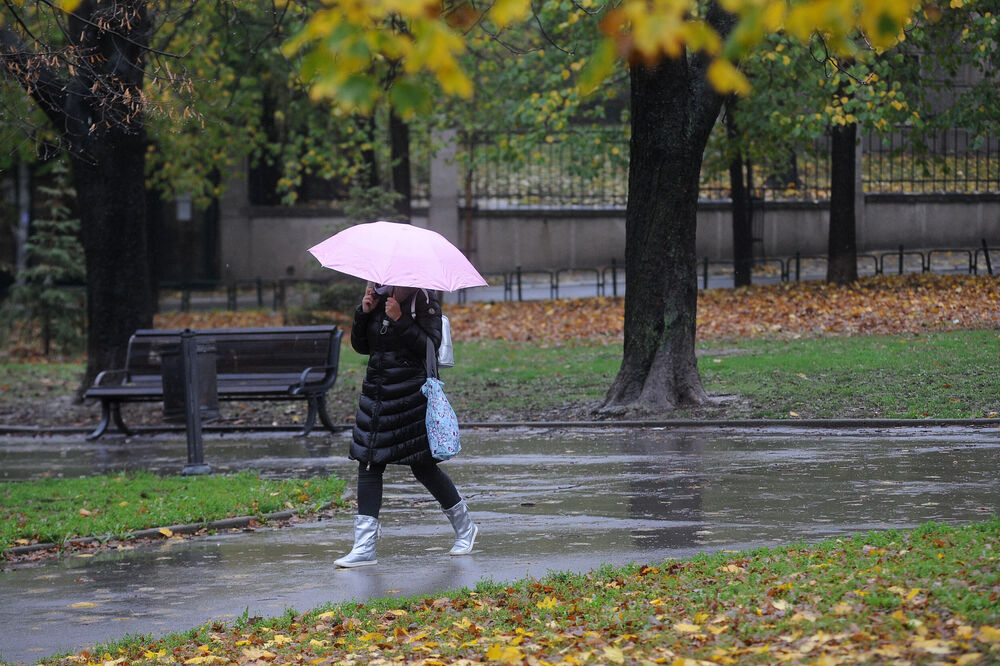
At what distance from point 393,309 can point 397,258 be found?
31 cm

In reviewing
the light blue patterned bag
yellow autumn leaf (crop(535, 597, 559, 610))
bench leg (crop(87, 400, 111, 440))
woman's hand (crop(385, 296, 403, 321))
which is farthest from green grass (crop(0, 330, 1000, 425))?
yellow autumn leaf (crop(535, 597, 559, 610))

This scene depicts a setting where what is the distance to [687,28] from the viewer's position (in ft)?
12.3

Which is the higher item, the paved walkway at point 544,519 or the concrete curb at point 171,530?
the paved walkway at point 544,519

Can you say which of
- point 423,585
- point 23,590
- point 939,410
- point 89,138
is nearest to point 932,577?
point 423,585

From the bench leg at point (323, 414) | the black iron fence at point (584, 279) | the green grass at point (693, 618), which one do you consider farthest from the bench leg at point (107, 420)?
the black iron fence at point (584, 279)

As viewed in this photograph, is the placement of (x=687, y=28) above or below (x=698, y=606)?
above

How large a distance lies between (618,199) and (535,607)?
2618 cm

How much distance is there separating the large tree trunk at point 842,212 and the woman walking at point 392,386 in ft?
59.6

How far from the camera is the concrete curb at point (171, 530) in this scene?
8.27 metres

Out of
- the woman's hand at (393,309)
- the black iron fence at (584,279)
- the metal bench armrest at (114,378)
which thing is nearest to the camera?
the woman's hand at (393,309)

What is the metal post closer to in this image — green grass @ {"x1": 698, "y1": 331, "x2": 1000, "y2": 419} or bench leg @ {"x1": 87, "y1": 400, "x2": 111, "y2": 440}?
bench leg @ {"x1": 87, "y1": 400, "x2": 111, "y2": 440}

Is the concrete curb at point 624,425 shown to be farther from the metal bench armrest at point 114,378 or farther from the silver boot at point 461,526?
the silver boot at point 461,526

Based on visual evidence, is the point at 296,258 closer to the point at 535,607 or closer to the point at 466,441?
the point at 466,441

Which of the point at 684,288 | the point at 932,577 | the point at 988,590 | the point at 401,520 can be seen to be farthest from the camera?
the point at 684,288
